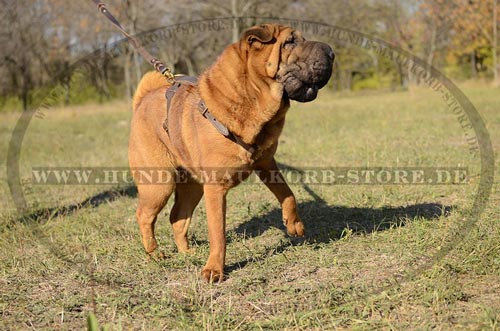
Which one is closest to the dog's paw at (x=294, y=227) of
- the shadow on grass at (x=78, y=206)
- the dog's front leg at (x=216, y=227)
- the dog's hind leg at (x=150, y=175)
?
the dog's front leg at (x=216, y=227)

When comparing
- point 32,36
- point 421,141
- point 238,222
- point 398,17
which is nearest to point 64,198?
point 238,222

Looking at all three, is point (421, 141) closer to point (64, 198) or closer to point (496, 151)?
point (496, 151)

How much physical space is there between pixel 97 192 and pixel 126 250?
3.24m

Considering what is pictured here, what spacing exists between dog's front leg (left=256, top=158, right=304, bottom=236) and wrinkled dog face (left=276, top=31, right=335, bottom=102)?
80cm

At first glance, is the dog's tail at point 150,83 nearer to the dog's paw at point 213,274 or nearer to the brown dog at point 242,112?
the brown dog at point 242,112

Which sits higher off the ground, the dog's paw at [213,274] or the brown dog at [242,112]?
the brown dog at [242,112]

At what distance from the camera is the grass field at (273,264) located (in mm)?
3104

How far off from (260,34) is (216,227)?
1.36 metres

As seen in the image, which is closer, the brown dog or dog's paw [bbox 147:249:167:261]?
the brown dog

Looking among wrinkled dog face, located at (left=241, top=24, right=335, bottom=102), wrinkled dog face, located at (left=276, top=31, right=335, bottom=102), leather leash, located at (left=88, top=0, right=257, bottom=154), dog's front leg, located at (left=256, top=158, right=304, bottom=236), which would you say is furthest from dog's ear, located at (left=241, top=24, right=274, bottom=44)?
dog's front leg, located at (left=256, top=158, right=304, bottom=236)

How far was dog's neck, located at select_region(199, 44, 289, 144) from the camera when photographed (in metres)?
3.55

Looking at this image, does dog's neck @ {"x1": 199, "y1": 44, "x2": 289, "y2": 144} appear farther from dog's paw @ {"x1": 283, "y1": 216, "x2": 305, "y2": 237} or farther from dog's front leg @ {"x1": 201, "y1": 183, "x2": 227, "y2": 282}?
dog's paw @ {"x1": 283, "y1": 216, "x2": 305, "y2": 237}

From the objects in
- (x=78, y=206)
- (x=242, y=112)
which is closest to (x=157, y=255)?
(x=242, y=112)

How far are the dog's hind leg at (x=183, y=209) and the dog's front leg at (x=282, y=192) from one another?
85 cm
